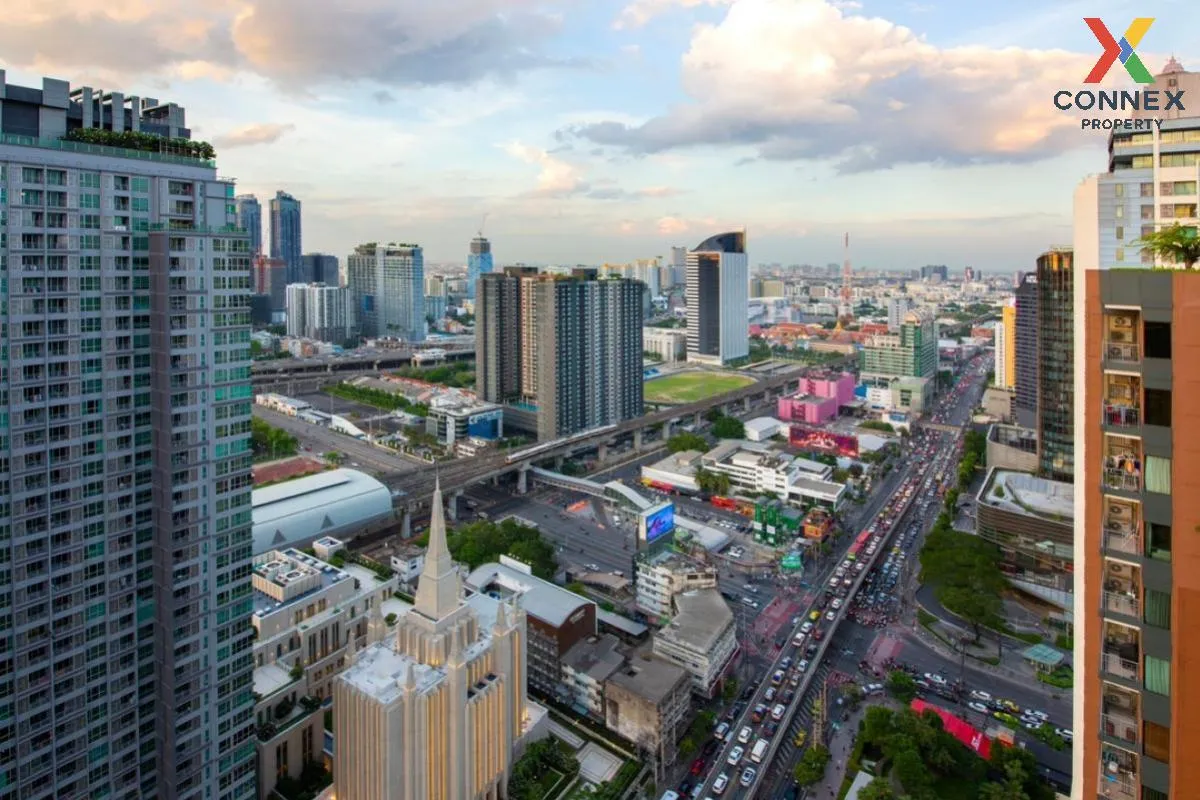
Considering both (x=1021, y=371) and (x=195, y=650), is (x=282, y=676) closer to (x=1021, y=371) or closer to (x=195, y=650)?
(x=195, y=650)

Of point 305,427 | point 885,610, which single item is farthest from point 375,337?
point 885,610

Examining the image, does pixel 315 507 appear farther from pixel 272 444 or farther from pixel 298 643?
pixel 272 444

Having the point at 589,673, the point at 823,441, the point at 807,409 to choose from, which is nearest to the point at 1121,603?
the point at 589,673

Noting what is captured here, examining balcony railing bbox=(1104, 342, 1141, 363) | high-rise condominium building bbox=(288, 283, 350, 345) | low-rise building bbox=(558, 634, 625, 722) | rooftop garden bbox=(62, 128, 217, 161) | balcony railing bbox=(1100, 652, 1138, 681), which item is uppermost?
high-rise condominium building bbox=(288, 283, 350, 345)

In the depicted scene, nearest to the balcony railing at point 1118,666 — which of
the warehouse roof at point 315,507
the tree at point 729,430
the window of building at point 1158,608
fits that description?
the window of building at point 1158,608

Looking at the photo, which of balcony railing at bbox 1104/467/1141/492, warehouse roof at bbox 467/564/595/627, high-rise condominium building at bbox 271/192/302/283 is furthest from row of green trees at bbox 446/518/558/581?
high-rise condominium building at bbox 271/192/302/283

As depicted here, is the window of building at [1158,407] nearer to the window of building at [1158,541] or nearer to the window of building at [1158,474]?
the window of building at [1158,474]

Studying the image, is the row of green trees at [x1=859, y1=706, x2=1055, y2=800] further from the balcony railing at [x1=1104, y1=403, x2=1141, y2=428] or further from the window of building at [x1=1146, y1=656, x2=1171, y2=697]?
the balcony railing at [x1=1104, y1=403, x2=1141, y2=428]
